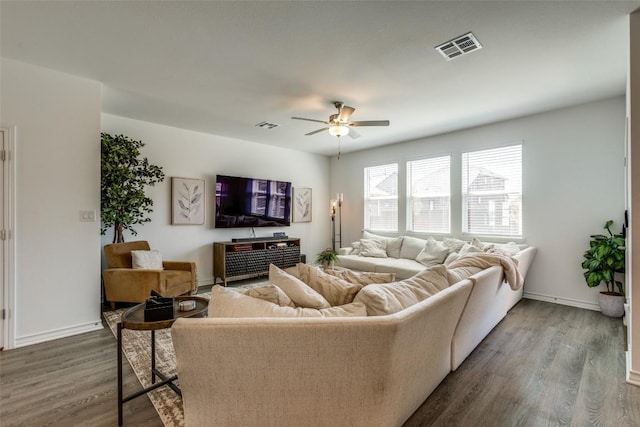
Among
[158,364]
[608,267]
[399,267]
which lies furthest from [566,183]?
[158,364]

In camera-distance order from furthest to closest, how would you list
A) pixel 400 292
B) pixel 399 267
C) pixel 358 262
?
pixel 358 262 < pixel 399 267 < pixel 400 292

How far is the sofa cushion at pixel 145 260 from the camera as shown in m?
3.72

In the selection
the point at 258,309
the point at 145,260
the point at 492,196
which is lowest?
the point at 145,260

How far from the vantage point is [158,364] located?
239cm

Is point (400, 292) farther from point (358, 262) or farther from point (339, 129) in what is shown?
point (358, 262)

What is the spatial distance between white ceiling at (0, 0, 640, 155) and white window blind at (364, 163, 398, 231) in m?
2.11

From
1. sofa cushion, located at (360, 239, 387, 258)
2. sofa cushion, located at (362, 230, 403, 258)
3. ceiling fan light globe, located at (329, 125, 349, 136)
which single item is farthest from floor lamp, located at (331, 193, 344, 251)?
ceiling fan light globe, located at (329, 125, 349, 136)

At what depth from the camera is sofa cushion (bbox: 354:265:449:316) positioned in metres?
1.55

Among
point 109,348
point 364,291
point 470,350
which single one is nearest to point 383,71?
point 364,291

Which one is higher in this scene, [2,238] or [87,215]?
[87,215]

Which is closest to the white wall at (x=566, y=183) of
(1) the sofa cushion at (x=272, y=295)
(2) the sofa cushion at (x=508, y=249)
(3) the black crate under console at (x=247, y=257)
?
(2) the sofa cushion at (x=508, y=249)

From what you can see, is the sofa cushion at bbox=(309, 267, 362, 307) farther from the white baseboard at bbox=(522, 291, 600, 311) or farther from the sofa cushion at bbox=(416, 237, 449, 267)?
the white baseboard at bbox=(522, 291, 600, 311)

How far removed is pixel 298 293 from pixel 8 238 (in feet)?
9.48

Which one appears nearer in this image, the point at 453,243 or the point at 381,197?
the point at 453,243
